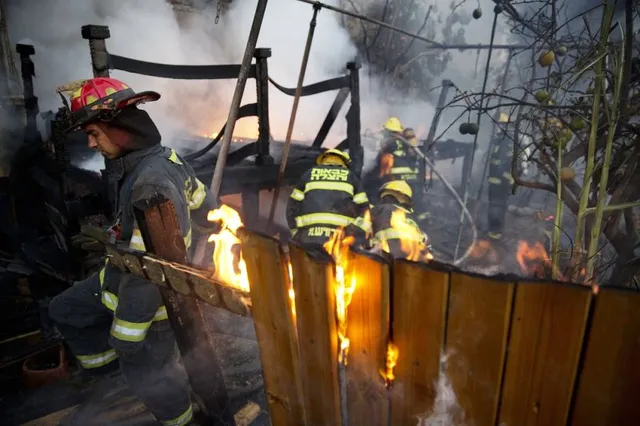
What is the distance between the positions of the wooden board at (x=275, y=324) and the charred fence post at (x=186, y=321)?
2.58 feet

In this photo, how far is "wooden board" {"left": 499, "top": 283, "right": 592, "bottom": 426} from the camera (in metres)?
1.17

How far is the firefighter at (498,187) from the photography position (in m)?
8.80

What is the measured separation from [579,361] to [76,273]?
20.9ft

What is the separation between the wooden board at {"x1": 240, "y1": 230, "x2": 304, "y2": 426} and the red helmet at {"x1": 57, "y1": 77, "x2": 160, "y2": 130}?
183 cm

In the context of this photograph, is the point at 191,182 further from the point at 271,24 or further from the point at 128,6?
the point at 271,24

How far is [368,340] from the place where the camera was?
151 cm

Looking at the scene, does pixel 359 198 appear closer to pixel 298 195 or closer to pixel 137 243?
pixel 298 195

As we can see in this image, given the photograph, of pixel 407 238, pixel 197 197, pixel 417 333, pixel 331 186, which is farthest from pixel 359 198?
pixel 417 333

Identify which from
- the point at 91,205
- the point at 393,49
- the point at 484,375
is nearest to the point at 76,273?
the point at 91,205

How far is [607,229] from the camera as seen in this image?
321 centimetres

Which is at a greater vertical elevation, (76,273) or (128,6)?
(128,6)

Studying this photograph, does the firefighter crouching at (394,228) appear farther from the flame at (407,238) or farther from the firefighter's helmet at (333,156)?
the firefighter's helmet at (333,156)

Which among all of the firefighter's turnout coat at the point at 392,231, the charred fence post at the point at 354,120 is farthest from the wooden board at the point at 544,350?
the charred fence post at the point at 354,120

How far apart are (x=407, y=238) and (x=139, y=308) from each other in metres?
2.95
